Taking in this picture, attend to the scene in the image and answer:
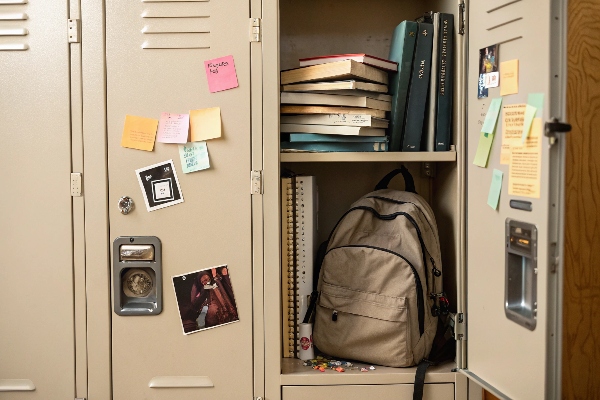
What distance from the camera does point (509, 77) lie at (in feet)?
5.19

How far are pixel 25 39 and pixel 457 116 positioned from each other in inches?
52.4

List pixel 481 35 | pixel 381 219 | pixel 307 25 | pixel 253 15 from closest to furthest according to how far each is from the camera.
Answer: pixel 481 35 < pixel 253 15 < pixel 381 219 < pixel 307 25

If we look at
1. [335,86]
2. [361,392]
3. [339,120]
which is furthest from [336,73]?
[361,392]

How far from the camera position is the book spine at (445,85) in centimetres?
197

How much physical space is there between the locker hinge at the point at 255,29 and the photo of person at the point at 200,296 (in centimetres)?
70

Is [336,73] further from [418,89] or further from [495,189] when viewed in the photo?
[495,189]

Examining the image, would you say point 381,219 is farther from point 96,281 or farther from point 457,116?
point 96,281

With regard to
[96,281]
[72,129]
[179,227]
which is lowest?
[96,281]

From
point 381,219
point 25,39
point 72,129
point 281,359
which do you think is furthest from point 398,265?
point 25,39

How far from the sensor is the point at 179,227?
1.91 m

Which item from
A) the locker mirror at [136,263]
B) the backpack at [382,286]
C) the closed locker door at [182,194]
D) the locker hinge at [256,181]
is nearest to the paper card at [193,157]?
the closed locker door at [182,194]

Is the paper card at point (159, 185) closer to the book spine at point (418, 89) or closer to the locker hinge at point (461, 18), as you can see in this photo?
the book spine at point (418, 89)

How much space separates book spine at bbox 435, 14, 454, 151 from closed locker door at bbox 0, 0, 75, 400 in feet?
3.75

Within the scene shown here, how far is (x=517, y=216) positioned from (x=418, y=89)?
24.6 inches
